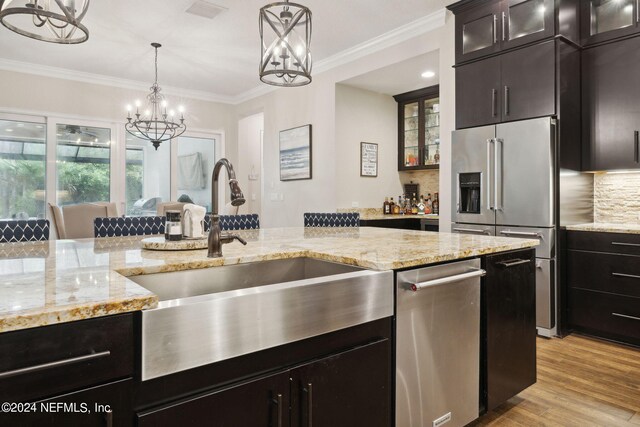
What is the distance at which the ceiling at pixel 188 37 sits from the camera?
12.0ft

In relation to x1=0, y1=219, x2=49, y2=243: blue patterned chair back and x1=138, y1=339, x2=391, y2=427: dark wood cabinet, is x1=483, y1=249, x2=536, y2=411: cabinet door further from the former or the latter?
x1=0, y1=219, x2=49, y2=243: blue patterned chair back

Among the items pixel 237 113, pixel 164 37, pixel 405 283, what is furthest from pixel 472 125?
pixel 237 113

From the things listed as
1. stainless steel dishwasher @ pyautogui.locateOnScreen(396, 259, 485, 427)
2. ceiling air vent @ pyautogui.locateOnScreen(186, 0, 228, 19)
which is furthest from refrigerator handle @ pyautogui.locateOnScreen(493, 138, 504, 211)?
ceiling air vent @ pyautogui.locateOnScreen(186, 0, 228, 19)

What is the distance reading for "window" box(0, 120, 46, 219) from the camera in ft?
16.8

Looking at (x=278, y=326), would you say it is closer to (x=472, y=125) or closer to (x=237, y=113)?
(x=472, y=125)

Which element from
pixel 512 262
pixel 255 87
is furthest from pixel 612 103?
pixel 255 87

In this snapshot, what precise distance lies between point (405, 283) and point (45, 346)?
3.48ft

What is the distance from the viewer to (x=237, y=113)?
695 centimetres

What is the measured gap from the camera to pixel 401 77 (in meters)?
4.72

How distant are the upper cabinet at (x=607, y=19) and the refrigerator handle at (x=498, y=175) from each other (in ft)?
3.43

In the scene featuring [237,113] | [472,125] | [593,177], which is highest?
[237,113]

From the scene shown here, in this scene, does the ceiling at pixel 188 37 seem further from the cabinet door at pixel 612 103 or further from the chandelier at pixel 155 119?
the cabinet door at pixel 612 103

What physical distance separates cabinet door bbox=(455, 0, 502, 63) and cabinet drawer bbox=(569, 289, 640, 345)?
207 cm

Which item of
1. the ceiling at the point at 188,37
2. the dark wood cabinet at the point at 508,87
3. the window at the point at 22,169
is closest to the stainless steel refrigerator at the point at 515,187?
the dark wood cabinet at the point at 508,87
